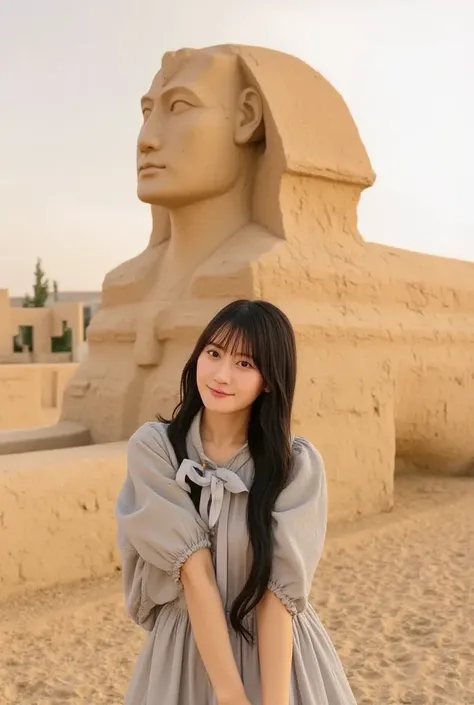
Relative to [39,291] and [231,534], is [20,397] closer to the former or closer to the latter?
[231,534]

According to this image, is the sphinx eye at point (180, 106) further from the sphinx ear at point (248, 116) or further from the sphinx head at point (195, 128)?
the sphinx ear at point (248, 116)

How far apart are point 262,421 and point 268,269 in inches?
111

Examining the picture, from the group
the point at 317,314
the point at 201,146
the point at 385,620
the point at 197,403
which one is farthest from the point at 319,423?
the point at 197,403

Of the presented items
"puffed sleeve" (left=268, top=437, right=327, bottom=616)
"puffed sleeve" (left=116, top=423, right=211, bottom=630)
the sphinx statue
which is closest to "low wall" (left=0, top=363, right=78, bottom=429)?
the sphinx statue

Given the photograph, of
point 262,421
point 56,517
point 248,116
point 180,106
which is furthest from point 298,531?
point 248,116

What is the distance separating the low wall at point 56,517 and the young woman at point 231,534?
6.27 feet

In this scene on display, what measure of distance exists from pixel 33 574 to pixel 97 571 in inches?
13.3

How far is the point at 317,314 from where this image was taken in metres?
4.55

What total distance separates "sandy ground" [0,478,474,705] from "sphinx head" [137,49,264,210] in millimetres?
2217

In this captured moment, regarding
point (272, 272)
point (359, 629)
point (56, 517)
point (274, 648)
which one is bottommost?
point (359, 629)

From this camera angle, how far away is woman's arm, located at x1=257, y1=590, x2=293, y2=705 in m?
1.42

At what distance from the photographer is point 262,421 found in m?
1.58

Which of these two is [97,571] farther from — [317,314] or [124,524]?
[124,524]

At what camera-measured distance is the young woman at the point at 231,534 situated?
4.79 feet
